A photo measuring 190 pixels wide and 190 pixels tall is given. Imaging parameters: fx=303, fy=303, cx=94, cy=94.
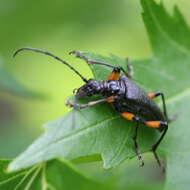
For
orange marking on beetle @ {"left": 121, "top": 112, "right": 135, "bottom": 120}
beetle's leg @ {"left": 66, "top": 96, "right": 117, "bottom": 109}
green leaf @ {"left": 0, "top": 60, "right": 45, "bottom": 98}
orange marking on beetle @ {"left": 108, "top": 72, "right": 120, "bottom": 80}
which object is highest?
green leaf @ {"left": 0, "top": 60, "right": 45, "bottom": 98}

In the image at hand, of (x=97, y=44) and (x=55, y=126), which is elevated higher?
(x=97, y=44)

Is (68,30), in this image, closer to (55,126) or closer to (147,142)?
(147,142)

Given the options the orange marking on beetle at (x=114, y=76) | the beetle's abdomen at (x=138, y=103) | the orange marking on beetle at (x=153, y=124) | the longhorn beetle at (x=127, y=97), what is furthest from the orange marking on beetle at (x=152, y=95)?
the orange marking on beetle at (x=114, y=76)

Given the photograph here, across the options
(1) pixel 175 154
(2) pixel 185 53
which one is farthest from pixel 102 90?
(2) pixel 185 53

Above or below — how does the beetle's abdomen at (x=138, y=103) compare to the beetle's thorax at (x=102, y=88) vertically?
below

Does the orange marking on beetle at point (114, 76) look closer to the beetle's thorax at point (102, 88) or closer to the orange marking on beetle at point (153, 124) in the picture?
the beetle's thorax at point (102, 88)

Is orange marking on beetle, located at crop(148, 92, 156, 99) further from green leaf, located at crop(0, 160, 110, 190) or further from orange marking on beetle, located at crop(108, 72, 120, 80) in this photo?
green leaf, located at crop(0, 160, 110, 190)

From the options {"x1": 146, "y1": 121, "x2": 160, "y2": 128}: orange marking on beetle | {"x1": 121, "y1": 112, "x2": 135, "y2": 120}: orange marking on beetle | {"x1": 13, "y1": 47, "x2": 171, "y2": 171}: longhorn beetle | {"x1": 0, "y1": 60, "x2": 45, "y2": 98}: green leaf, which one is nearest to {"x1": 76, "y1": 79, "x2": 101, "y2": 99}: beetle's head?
{"x1": 13, "y1": 47, "x2": 171, "y2": 171}: longhorn beetle
